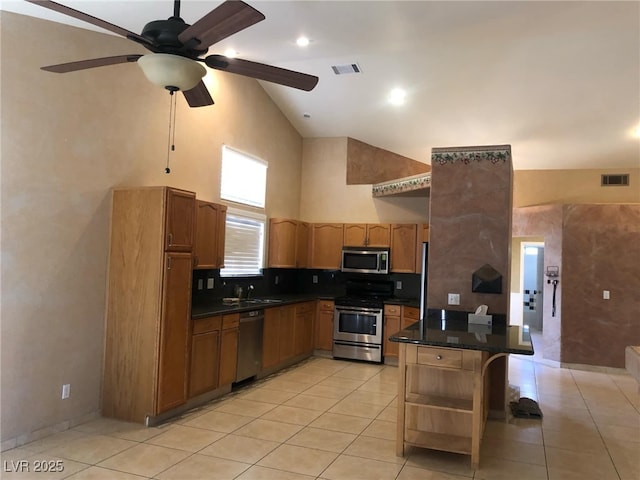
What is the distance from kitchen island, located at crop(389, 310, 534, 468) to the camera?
3469mm

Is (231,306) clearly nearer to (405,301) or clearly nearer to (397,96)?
(405,301)

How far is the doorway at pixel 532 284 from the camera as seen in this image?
9.37 meters

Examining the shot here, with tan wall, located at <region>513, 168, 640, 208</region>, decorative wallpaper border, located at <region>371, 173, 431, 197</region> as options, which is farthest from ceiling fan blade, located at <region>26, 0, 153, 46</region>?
tan wall, located at <region>513, 168, 640, 208</region>

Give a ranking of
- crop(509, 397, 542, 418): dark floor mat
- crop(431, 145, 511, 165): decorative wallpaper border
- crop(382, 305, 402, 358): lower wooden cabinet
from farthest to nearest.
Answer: crop(382, 305, 402, 358): lower wooden cabinet, crop(509, 397, 542, 418): dark floor mat, crop(431, 145, 511, 165): decorative wallpaper border

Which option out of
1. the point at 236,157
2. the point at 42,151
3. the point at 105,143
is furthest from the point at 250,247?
the point at 42,151

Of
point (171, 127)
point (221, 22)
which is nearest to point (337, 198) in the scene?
point (171, 127)

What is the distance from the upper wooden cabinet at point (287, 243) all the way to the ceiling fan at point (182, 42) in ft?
14.6

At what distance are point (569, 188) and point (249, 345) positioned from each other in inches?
232

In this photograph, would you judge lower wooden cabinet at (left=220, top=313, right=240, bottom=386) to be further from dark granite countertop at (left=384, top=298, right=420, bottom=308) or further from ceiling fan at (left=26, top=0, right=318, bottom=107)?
ceiling fan at (left=26, top=0, right=318, bottom=107)

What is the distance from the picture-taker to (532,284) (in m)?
9.74

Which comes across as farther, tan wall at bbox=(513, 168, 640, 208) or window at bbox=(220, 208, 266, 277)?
tan wall at bbox=(513, 168, 640, 208)

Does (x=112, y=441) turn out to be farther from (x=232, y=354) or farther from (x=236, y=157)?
(x=236, y=157)

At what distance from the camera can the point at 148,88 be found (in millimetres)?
4703

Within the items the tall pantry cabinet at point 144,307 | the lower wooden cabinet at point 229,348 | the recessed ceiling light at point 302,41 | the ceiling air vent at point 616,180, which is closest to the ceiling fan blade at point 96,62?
the tall pantry cabinet at point 144,307
